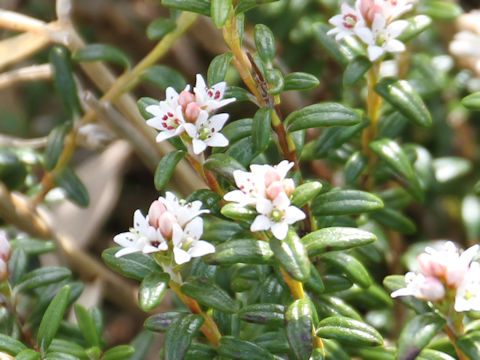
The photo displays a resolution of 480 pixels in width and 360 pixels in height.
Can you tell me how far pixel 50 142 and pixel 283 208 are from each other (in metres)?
1.06

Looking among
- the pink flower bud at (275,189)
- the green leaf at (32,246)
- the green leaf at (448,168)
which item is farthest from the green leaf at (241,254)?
the green leaf at (448,168)

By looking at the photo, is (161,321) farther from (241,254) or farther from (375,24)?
(375,24)

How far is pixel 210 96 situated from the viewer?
5.06 feet

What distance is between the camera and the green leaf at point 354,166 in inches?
78.2

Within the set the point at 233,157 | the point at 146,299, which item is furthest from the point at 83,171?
the point at 146,299

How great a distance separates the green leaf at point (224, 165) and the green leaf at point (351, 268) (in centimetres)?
31

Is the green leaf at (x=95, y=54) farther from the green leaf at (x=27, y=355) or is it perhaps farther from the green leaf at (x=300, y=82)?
the green leaf at (x=27, y=355)

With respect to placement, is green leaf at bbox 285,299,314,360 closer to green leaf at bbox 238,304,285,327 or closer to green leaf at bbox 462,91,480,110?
green leaf at bbox 238,304,285,327

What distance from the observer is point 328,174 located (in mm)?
2721

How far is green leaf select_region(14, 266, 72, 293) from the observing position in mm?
1753

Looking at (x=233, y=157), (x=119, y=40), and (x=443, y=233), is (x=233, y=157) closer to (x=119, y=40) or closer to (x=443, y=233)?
(x=443, y=233)

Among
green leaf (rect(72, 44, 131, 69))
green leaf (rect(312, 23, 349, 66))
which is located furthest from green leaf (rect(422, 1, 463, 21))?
green leaf (rect(72, 44, 131, 69))

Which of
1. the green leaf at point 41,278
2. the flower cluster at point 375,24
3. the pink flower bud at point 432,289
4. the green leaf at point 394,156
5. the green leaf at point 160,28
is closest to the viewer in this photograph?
the pink flower bud at point 432,289

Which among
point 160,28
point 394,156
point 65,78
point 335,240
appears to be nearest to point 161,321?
point 335,240
